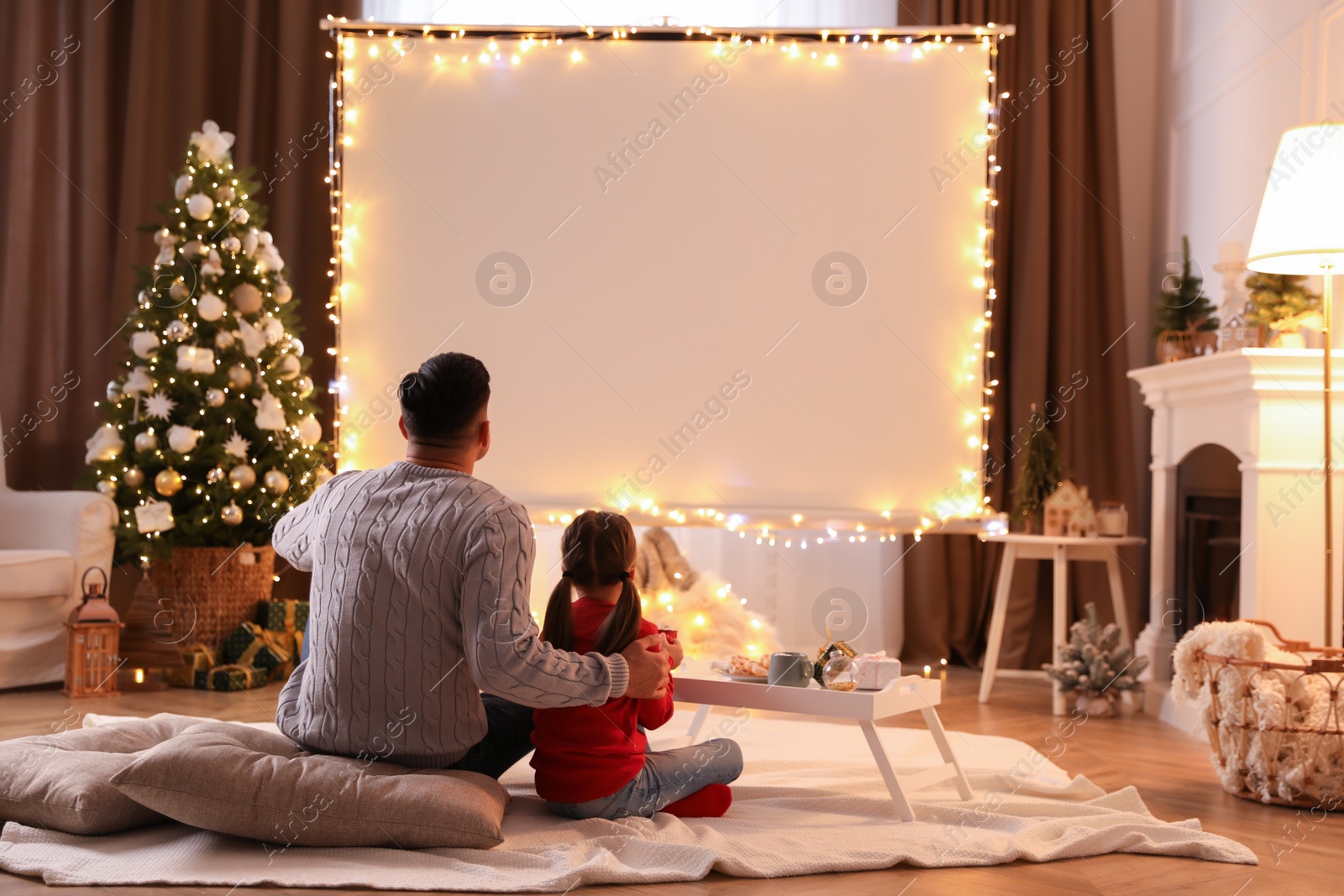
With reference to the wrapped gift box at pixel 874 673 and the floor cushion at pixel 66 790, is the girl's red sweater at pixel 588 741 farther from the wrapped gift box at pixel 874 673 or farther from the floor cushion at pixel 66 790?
the floor cushion at pixel 66 790

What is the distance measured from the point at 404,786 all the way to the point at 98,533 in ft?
8.41

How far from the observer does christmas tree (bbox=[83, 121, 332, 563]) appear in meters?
4.24

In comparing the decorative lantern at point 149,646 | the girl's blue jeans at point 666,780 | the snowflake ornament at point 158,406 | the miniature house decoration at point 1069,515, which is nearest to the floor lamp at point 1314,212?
the miniature house decoration at point 1069,515

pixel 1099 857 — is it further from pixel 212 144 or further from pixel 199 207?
pixel 212 144

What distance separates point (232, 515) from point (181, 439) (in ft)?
1.03

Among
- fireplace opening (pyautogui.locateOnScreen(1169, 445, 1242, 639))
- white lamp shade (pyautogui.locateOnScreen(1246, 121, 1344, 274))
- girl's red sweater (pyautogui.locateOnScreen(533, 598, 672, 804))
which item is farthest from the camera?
fireplace opening (pyautogui.locateOnScreen(1169, 445, 1242, 639))

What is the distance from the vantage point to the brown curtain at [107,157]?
4.82 metres

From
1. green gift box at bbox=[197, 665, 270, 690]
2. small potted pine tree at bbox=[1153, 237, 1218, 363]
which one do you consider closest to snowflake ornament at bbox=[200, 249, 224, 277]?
green gift box at bbox=[197, 665, 270, 690]

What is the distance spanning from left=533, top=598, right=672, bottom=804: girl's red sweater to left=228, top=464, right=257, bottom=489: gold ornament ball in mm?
2318

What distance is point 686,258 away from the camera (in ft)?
13.3

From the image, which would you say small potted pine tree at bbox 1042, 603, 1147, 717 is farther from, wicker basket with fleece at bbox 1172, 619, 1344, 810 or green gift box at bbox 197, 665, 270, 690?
green gift box at bbox 197, 665, 270, 690

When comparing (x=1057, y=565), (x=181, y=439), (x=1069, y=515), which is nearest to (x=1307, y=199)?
(x=1069, y=515)

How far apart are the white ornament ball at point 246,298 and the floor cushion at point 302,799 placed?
2545 mm

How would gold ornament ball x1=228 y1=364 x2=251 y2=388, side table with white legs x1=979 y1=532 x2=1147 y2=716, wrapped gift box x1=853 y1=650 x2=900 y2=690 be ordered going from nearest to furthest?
wrapped gift box x1=853 y1=650 x2=900 y2=690 → side table with white legs x1=979 y1=532 x2=1147 y2=716 → gold ornament ball x1=228 y1=364 x2=251 y2=388
